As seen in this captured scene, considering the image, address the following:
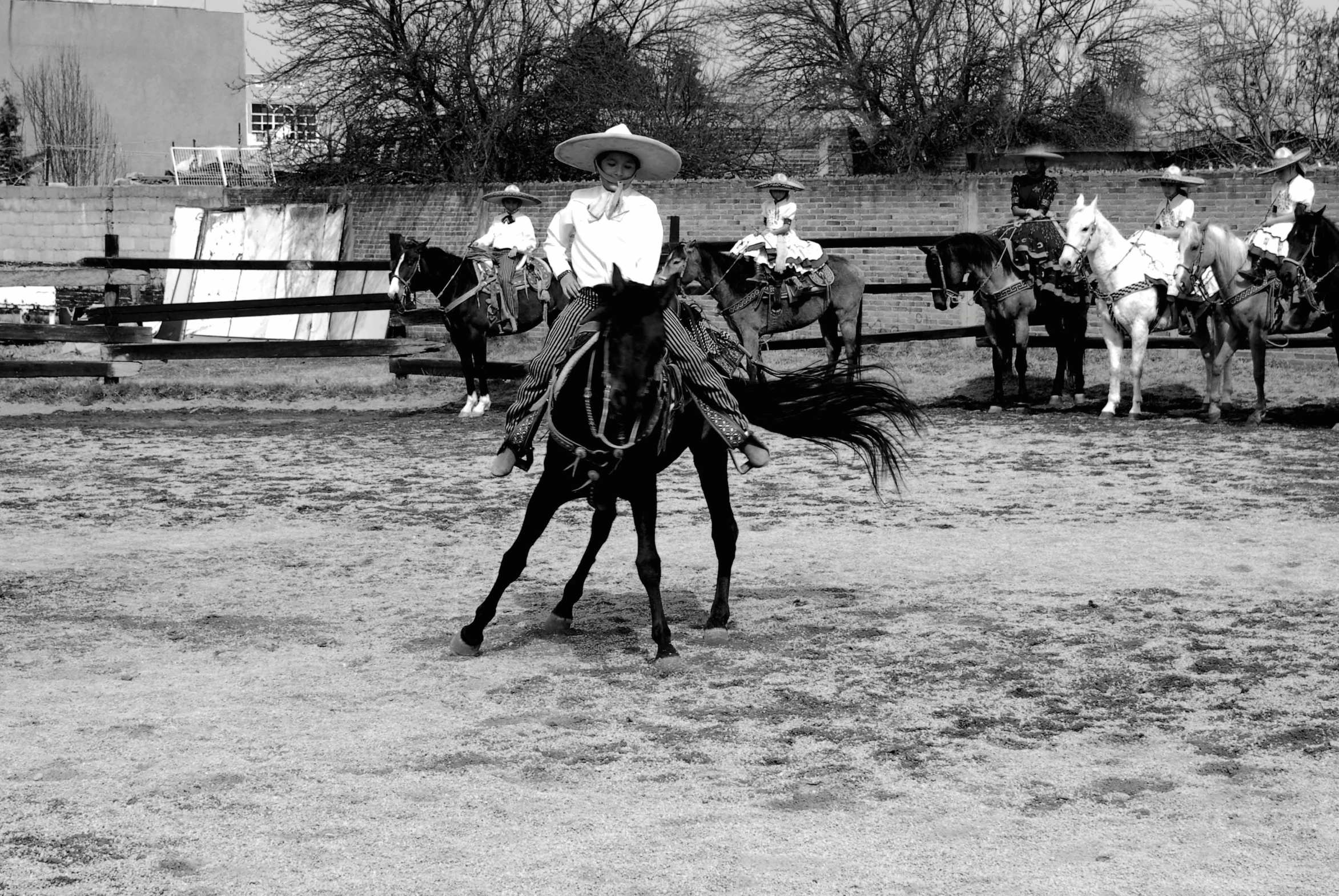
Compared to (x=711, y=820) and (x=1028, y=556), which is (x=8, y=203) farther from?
(x=711, y=820)

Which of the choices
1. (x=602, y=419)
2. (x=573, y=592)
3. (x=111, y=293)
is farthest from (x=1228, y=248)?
(x=111, y=293)

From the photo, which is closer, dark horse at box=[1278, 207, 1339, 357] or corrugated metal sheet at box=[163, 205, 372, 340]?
dark horse at box=[1278, 207, 1339, 357]

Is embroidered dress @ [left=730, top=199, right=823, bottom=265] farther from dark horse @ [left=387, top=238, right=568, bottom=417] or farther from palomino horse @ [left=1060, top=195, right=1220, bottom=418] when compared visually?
palomino horse @ [left=1060, top=195, right=1220, bottom=418]

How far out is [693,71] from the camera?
2783cm

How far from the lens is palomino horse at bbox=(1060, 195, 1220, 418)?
14.4 metres

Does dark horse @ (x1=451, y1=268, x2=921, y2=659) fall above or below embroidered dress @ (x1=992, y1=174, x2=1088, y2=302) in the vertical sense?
below

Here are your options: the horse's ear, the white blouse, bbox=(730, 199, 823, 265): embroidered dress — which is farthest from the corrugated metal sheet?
the horse's ear

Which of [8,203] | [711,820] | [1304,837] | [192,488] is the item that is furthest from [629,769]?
[8,203]

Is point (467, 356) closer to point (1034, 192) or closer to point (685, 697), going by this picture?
point (1034, 192)

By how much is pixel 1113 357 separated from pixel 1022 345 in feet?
3.28

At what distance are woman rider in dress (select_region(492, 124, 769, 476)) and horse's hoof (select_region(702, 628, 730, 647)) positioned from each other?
0.81 meters

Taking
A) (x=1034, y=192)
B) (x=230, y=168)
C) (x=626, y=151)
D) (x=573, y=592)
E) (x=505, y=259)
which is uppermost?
(x=230, y=168)

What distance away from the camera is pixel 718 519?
21.9ft

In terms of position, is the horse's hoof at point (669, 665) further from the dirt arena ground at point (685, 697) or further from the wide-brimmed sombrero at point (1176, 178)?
the wide-brimmed sombrero at point (1176, 178)
